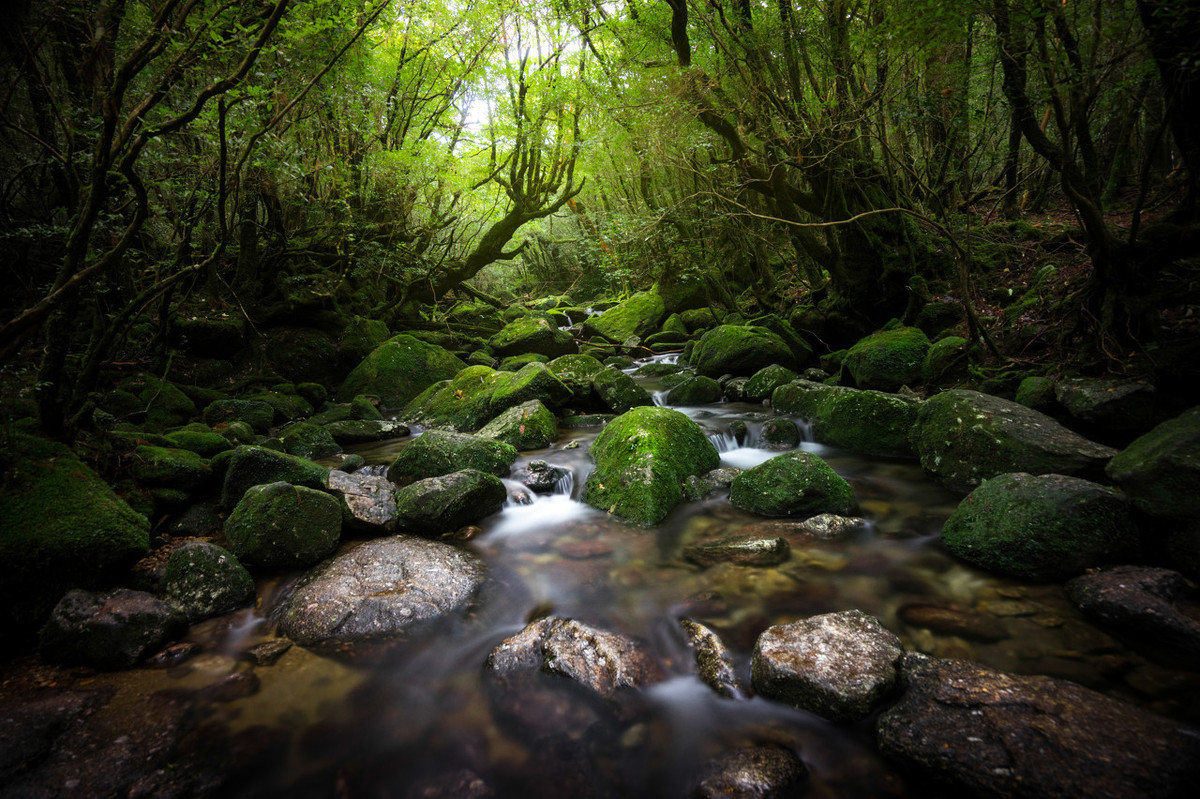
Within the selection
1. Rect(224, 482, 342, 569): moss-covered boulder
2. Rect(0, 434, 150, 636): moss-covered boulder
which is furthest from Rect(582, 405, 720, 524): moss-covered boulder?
Rect(0, 434, 150, 636): moss-covered boulder

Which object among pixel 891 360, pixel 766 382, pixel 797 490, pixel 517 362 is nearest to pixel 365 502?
pixel 797 490

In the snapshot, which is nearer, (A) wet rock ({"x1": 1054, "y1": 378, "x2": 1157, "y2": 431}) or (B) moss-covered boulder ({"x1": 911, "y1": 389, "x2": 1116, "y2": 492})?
(B) moss-covered boulder ({"x1": 911, "y1": 389, "x2": 1116, "y2": 492})

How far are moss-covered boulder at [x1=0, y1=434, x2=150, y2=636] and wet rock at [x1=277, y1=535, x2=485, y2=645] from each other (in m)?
1.12

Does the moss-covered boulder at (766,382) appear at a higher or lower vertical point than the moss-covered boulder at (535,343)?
lower

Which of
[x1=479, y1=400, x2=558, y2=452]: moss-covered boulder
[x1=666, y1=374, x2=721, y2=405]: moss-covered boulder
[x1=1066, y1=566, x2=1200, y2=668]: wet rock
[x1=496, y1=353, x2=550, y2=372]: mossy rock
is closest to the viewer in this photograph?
[x1=1066, y1=566, x2=1200, y2=668]: wet rock

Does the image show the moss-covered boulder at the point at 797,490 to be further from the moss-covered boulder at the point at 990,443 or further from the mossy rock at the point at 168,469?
the mossy rock at the point at 168,469

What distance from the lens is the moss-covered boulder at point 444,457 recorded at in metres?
5.32

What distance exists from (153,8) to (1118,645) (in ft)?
32.8

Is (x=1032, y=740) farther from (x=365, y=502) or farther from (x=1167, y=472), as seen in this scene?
(x=365, y=502)

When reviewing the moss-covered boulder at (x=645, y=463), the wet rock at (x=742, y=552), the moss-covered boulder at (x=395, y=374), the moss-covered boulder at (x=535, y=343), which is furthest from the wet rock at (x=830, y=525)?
the moss-covered boulder at (x=535, y=343)

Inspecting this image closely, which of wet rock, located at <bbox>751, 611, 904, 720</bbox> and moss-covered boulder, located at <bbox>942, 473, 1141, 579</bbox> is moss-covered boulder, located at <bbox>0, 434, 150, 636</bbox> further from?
moss-covered boulder, located at <bbox>942, 473, 1141, 579</bbox>

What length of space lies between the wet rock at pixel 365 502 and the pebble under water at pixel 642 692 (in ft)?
2.62

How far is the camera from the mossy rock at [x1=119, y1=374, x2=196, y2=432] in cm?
642

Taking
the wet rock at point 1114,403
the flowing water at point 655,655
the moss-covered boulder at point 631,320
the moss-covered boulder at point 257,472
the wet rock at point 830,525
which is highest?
the moss-covered boulder at point 631,320
